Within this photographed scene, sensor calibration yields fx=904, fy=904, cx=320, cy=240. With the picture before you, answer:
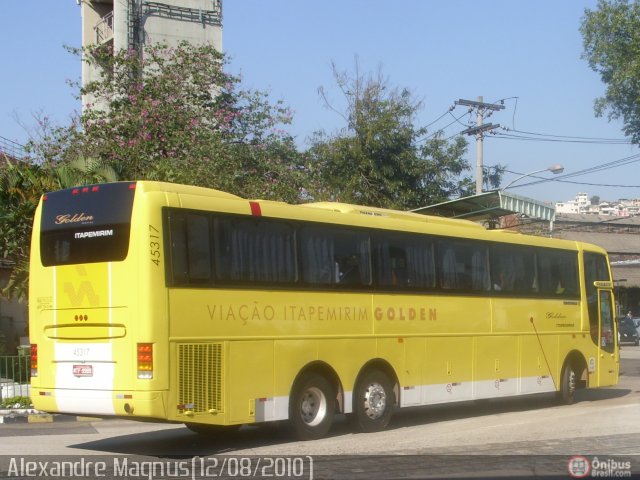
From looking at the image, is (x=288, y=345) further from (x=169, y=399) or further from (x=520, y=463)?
(x=520, y=463)

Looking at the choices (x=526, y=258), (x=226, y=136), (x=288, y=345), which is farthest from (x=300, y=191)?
(x=288, y=345)

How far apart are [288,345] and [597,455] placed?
4268 mm

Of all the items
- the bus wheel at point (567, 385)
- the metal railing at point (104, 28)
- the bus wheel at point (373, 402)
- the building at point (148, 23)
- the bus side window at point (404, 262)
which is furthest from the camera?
the metal railing at point (104, 28)

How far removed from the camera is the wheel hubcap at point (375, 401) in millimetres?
13750

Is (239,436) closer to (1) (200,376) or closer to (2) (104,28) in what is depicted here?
(1) (200,376)

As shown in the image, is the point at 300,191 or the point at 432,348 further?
the point at 300,191

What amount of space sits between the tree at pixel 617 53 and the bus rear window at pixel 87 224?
54.9 ft

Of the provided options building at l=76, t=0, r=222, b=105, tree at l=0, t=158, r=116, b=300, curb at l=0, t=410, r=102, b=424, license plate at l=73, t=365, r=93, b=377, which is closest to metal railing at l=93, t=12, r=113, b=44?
building at l=76, t=0, r=222, b=105

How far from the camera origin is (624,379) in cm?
2483

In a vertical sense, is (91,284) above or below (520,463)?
above

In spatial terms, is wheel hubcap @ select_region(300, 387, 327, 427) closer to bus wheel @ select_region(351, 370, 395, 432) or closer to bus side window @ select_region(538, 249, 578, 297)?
bus wheel @ select_region(351, 370, 395, 432)

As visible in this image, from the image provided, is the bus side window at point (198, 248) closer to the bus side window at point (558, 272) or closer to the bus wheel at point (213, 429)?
the bus wheel at point (213, 429)

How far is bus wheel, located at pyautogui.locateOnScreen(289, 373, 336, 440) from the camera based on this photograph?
492 inches

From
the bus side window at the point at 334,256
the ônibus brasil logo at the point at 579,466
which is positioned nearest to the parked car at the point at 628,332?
the bus side window at the point at 334,256
